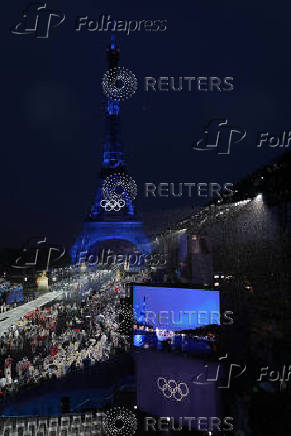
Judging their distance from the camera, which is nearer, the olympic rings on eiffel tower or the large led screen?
the large led screen

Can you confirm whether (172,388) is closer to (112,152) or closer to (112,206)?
(112,206)

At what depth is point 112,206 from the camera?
42.3 metres

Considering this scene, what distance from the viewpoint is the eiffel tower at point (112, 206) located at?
41.7m

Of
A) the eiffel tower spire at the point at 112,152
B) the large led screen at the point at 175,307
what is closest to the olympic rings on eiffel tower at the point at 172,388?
the large led screen at the point at 175,307

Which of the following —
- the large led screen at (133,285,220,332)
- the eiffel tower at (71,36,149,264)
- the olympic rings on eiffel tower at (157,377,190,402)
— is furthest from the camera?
the eiffel tower at (71,36,149,264)

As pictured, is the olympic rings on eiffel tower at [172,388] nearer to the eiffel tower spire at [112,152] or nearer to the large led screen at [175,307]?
the large led screen at [175,307]

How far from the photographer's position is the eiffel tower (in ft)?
137

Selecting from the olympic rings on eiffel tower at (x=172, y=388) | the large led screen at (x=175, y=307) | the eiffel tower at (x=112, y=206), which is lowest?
the olympic rings on eiffel tower at (x=172, y=388)

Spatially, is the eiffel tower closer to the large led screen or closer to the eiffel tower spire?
the eiffel tower spire

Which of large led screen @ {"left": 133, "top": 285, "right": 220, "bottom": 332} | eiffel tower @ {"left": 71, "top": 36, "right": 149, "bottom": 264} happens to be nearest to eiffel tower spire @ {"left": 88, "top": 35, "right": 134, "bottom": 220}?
eiffel tower @ {"left": 71, "top": 36, "right": 149, "bottom": 264}

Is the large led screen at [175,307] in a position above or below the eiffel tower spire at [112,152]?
below

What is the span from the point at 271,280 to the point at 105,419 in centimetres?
591

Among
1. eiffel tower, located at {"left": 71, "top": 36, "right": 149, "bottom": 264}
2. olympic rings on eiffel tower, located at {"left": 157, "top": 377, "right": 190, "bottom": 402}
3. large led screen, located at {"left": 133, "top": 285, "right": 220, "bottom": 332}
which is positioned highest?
eiffel tower, located at {"left": 71, "top": 36, "right": 149, "bottom": 264}

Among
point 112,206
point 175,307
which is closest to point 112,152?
point 112,206
